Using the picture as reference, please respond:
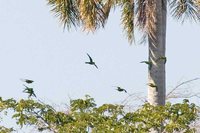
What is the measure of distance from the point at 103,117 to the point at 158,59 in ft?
12.3

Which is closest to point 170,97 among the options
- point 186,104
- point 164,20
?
point 164,20

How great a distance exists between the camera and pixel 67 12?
57.7ft

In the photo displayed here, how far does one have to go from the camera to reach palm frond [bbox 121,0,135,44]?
18.1 meters

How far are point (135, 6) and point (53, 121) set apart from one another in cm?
473

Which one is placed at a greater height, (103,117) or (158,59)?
(158,59)

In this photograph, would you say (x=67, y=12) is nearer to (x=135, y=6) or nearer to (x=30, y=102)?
(x=135, y=6)

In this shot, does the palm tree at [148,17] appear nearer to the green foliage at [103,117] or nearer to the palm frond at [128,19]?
the palm frond at [128,19]

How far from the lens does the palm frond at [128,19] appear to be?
59.3 ft

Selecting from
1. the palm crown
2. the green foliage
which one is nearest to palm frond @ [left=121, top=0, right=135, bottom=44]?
the palm crown

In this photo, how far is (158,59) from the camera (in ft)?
52.9

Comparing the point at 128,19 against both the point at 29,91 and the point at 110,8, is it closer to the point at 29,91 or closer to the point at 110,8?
the point at 110,8

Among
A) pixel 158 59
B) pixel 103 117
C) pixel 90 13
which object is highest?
pixel 90 13

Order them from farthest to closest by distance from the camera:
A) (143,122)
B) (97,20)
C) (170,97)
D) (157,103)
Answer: (170,97) → (97,20) → (157,103) → (143,122)

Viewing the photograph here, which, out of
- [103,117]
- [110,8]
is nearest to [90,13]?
[110,8]
